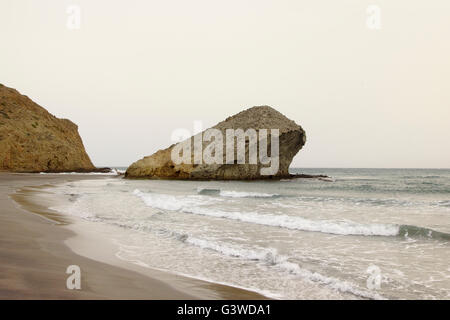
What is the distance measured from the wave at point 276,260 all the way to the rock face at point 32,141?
249 feet

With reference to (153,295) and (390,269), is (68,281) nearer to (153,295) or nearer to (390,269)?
(153,295)

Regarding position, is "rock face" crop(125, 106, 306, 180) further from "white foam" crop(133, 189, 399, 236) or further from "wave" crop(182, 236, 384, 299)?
"wave" crop(182, 236, 384, 299)

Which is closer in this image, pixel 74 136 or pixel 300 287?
pixel 300 287

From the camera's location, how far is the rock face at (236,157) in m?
54.0

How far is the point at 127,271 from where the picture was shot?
5.74 metres

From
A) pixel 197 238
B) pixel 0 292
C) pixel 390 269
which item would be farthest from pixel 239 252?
pixel 0 292

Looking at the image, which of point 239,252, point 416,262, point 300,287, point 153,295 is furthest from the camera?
point 239,252

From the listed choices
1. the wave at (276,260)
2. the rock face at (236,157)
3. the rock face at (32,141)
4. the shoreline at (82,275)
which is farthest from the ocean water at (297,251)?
the rock face at (32,141)

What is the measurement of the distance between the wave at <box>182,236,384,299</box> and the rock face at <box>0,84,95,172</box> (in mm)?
75845

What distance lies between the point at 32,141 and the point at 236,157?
51315 millimetres

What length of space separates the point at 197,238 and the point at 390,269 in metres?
4.88

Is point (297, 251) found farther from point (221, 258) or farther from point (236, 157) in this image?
point (236, 157)

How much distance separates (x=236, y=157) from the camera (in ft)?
174

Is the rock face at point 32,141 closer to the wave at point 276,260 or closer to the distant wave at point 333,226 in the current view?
the distant wave at point 333,226
